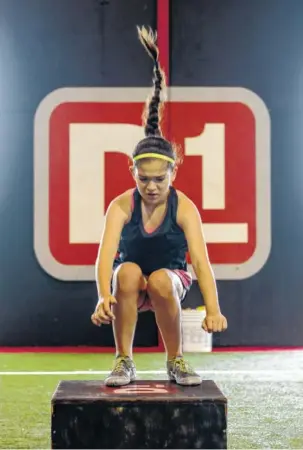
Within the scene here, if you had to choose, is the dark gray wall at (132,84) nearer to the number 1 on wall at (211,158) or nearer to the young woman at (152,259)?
the number 1 on wall at (211,158)

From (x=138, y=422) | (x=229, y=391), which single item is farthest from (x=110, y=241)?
(x=229, y=391)

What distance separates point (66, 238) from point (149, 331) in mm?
909

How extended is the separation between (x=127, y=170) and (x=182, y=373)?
2.98 meters

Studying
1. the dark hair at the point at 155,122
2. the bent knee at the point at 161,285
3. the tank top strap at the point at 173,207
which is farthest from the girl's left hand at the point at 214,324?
the dark hair at the point at 155,122

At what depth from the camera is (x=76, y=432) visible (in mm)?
2322

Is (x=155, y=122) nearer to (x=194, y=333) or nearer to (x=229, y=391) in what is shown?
(x=229, y=391)

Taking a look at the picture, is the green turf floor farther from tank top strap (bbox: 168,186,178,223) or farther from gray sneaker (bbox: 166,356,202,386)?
tank top strap (bbox: 168,186,178,223)

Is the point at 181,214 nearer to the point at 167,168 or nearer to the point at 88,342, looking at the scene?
the point at 167,168

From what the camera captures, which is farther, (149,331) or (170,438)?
(149,331)

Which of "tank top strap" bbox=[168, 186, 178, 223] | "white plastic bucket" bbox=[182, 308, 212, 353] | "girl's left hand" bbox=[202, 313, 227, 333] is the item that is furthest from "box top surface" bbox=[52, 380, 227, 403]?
"white plastic bucket" bbox=[182, 308, 212, 353]

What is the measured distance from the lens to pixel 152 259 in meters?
2.83

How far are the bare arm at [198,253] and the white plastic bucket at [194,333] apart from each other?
2.60m

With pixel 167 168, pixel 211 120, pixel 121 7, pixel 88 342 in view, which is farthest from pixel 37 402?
pixel 121 7

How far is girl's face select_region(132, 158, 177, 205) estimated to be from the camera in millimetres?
2701
